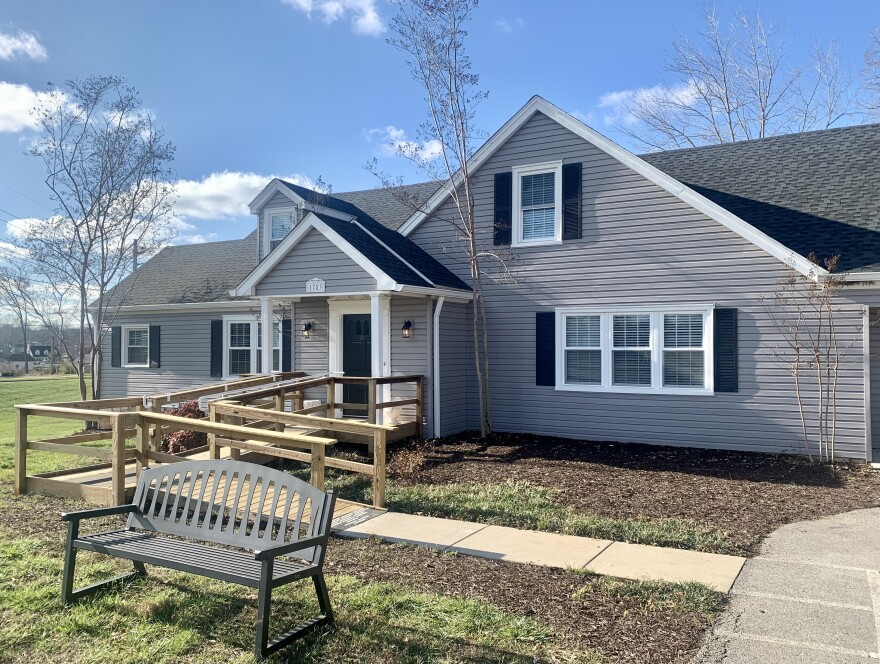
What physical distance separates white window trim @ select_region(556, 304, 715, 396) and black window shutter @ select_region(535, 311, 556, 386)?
80 millimetres

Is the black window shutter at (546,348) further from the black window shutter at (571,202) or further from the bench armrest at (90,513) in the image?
the bench armrest at (90,513)

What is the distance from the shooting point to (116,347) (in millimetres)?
18578

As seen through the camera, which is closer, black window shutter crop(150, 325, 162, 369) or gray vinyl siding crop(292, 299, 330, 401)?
gray vinyl siding crop(292, 299, 330, 401)

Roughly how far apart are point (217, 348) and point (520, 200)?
29.6 feet

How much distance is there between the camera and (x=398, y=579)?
4.89m

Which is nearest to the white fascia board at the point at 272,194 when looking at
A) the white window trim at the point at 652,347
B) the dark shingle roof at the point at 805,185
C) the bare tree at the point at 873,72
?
the white window trim at the point at 652,347

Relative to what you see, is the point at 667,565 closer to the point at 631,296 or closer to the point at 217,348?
the point at 631,296

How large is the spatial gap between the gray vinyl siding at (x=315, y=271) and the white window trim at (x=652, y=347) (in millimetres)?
3592

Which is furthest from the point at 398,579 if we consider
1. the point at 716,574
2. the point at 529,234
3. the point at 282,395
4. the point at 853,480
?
the point at 529,234

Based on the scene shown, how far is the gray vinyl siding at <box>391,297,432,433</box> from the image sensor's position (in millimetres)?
11828

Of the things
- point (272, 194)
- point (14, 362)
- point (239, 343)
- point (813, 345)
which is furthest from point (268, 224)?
point (14, 362)

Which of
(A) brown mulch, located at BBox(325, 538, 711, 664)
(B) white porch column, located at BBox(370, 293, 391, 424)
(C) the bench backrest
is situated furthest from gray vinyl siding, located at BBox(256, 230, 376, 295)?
(C) the bench backrest

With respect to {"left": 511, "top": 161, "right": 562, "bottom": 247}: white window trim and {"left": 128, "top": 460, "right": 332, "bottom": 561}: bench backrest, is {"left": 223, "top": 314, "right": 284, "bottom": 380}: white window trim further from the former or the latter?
{"left": 128, "top": 460, "right": 332, "bottom": 561}: bench backrest

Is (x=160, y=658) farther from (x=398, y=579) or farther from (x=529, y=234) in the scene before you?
(x=529, y=234)
